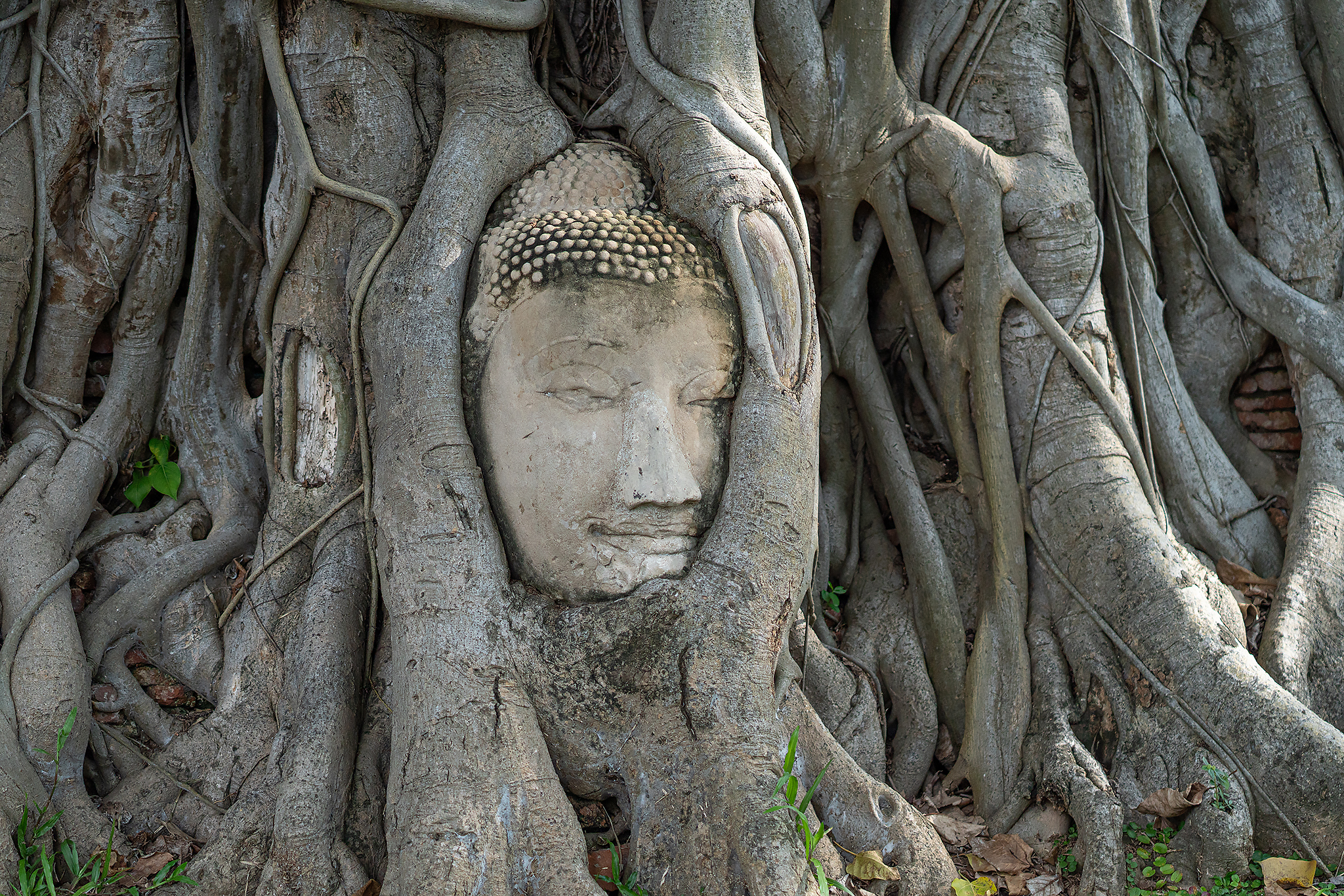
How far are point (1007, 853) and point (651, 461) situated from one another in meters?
1.61

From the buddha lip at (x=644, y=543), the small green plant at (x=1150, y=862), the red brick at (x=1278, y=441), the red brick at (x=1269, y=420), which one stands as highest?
the red brick at (x=1269, y=420)

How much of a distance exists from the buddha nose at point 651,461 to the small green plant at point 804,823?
0.67 metres

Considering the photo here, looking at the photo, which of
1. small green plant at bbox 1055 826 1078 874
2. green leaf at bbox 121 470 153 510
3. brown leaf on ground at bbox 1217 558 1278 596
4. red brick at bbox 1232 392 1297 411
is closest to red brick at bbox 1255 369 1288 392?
red brick at bbox 1232 392 1297 411

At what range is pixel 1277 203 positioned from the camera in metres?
3.85

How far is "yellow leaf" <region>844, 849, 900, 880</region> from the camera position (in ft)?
7.96

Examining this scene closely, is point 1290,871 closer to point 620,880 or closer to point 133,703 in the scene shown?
A: point 620,880

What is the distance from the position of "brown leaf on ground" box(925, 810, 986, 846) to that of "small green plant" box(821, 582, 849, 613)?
2.71 ft

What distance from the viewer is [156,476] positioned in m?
3.44

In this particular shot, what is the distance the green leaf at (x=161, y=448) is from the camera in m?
3.48

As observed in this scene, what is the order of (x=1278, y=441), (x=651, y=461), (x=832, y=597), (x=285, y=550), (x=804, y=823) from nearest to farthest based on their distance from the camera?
1. (x=804, y=823)
2. (x=651, y=461)
3. (x=285, y=550)
4. (x=832, y=597)
5. (x=1278, y=441)

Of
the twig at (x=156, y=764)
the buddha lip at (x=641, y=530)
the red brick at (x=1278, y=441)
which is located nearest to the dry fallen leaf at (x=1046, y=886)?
the buddha lip at (x=641, y=530)

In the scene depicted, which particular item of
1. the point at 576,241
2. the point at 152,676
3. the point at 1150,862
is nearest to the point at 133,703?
the point at 152,676

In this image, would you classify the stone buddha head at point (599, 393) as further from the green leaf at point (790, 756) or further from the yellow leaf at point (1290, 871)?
the yellow leaf at point (1290, 871)

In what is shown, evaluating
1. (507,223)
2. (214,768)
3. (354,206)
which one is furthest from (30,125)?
(214,768)
